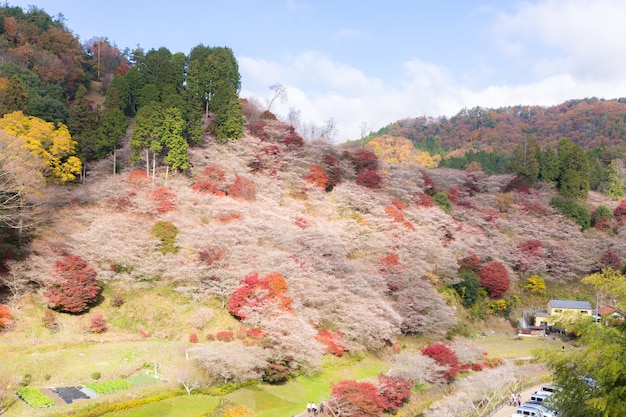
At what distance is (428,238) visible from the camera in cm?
4566

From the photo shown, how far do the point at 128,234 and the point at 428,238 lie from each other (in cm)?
2423

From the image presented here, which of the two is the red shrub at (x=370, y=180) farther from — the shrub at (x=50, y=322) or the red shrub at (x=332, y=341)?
the shrub at (x=50, y=322)

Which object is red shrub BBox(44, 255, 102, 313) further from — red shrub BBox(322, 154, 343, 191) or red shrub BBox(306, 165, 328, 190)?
red shrub BBox(322, 154, 343, 191)

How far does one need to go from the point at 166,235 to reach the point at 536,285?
1284 inches

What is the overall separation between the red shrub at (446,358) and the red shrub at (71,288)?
1837 centimetres

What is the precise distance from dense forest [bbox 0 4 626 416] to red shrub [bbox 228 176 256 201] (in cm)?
21

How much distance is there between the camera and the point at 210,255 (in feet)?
102

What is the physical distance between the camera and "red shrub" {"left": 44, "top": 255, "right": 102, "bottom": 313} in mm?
27109

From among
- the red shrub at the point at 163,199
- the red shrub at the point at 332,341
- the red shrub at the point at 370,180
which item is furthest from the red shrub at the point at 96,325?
the red shrub at the point at 370,180

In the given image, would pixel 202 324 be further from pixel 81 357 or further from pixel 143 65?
pixel 143 65

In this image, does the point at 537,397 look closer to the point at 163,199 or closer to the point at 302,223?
the point at 302,223

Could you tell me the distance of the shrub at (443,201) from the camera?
54469 mm

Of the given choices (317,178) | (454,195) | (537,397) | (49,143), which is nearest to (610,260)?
(454,195)

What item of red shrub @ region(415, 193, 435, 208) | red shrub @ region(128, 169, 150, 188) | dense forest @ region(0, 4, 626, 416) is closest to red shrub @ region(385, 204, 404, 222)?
dense forest @ region(0, 4, 626, 416)
